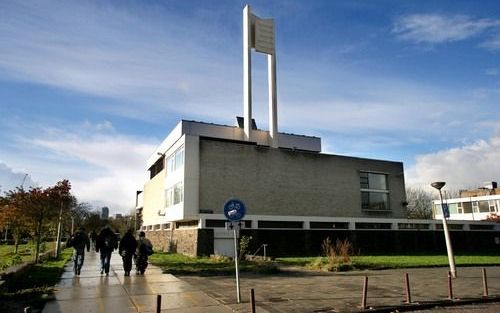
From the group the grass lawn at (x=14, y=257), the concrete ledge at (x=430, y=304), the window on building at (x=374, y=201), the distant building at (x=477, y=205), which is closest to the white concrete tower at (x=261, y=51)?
the window on building at (x=374, y=201)

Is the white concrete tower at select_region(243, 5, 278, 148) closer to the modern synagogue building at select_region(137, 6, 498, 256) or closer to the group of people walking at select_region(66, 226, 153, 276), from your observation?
the modern synagogue building at select_region(137, 6, 498, 256)

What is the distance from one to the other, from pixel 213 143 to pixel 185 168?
132 inches

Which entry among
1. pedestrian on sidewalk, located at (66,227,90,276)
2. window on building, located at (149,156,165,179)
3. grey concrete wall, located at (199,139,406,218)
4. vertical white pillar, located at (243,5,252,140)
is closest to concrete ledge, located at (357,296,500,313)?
pedestrian on sidewalk, located at (66,227,90,276)

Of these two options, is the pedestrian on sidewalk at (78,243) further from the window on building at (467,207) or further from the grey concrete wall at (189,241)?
the window on building at (467,207)

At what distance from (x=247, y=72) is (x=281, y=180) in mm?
10692

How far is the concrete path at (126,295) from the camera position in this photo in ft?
33.6

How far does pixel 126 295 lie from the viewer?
12.1 meters

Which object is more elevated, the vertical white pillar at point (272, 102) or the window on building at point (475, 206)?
the vertical white pillar at point (272, 102)

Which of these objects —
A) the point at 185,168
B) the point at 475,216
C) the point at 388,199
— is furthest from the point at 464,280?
the point at 475,216

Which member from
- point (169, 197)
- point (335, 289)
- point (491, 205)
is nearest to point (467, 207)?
point (491, 205)

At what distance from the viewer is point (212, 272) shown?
18.6m

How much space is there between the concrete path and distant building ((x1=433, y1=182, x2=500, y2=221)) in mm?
66920

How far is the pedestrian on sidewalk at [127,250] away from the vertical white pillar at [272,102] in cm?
2414

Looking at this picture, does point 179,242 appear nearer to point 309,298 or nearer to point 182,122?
point 182,122
